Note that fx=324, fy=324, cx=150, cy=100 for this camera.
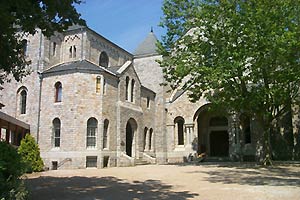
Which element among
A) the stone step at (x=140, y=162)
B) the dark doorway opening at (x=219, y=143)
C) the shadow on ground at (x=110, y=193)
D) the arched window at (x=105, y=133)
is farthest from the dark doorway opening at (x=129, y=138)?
the shadow on ground at (x=110, y=193)

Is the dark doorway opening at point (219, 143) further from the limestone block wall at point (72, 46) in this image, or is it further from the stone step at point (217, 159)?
the limestone block wall at point (72, 46)

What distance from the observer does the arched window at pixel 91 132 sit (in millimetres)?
25697

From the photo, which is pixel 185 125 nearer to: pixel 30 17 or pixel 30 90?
pixel 30 90

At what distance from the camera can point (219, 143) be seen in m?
34.4

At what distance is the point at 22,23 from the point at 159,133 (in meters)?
25.8

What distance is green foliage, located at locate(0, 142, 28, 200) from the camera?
706cm

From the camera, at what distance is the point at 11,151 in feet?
26.6

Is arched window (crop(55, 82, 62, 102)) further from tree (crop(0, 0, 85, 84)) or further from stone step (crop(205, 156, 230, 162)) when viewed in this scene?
tree (crop(0, 0, 85, 84))

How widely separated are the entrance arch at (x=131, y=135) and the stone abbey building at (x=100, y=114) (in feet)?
0.31

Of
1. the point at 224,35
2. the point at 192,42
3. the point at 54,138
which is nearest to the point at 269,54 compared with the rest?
the point at 224,35

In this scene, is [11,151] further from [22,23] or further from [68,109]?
[68,109]

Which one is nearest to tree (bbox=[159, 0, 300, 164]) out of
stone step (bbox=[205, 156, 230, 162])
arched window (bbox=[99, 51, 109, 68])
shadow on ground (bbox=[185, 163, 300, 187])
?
shadow on ground (bbox=[185, 163, 300, 187])

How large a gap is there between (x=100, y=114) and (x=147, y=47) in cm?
1663

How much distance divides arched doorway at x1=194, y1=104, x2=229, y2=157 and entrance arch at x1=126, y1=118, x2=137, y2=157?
6922mm
